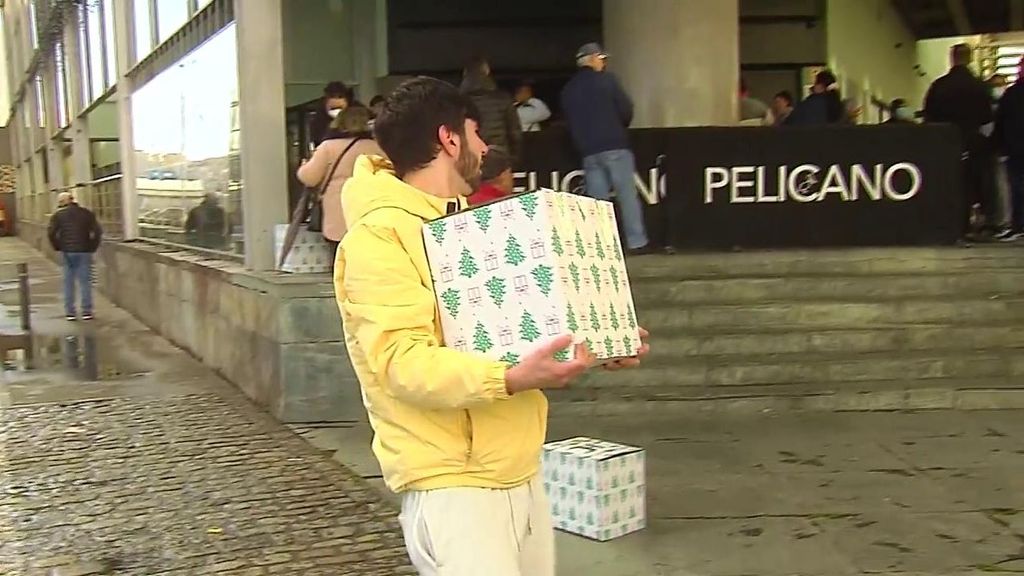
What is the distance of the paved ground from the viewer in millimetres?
4992

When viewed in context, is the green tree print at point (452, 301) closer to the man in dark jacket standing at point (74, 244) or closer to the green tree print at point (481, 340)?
the green tree print at point (481, 340)

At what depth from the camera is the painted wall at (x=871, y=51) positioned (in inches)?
705

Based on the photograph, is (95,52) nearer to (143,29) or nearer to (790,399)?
(143,29)

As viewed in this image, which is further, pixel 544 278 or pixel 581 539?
pixel 581 539

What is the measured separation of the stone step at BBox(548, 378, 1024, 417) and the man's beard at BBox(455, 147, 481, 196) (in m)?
5.25

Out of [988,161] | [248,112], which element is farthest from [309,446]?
[988,161]

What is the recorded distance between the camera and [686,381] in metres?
8.09

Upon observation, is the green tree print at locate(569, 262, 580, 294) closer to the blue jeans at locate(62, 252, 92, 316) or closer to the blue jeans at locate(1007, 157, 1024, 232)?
the blue jeans at locate(1007, 157, 1024, 232)

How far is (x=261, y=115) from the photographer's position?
32.4 feet

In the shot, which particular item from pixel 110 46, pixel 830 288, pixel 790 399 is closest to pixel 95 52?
pixel 110 46

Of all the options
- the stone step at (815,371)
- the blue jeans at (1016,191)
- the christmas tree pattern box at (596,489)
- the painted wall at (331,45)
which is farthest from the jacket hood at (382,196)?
the painted wall at (331,45)

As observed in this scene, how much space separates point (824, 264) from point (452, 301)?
7426 mm

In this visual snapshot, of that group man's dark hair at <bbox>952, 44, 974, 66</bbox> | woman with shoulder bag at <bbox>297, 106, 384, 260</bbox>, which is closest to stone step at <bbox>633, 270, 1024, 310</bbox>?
woman with shoulder bag at <bbox>297, 106, 384, 260</bbox>

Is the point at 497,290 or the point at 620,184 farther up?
the point at 620,184
